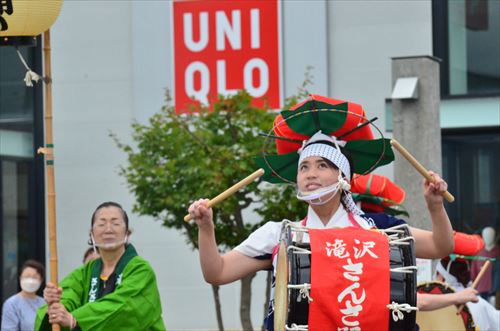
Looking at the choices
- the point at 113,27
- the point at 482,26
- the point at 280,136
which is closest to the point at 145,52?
the point at 113,27

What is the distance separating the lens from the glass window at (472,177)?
14.0 metres

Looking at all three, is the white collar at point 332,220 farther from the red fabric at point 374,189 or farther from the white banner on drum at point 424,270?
the white banner on drum at point 424,270

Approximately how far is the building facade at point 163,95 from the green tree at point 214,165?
2707 mm

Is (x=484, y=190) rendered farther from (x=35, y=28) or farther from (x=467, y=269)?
(x=35, y=28)

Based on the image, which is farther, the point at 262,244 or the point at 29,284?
the point at 29,284

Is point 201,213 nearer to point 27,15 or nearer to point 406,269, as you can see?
point 406,269

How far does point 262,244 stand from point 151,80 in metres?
10.4

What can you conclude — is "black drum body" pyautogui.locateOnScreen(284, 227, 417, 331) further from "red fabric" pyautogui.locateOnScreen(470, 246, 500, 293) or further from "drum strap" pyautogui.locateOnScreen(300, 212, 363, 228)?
"red fabric" pyautogui.locateOnScreen(470, 246, 500, 293)

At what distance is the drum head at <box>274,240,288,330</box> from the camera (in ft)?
14.4

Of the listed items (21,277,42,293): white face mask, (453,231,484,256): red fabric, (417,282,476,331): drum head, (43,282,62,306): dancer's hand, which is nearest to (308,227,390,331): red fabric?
(43,282,62,306): dancer's hand

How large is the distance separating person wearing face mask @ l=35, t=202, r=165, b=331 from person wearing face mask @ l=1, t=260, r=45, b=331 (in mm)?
3756

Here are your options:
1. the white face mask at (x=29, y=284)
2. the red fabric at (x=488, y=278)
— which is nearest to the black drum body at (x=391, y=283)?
the white face mask at (x=29, y=284)

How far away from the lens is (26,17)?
7121mm

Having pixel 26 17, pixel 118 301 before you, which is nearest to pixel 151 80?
pixel 26 17
